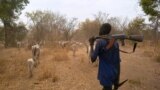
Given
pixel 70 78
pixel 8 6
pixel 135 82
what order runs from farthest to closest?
pixel 8 6
pixel 70 78
pixel 135 82

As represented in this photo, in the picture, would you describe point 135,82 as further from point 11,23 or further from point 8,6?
point 11,23

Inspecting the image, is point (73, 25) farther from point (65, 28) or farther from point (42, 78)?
point (42, 78)

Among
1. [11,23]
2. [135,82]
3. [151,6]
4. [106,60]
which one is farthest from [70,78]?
[11,23]

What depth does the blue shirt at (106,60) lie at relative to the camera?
21.0 ft

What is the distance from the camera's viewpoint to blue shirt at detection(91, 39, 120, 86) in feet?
21.0

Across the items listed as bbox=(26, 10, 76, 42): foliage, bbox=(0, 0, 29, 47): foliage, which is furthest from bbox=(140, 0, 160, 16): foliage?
bbox=(26, 10, 76, 42): foliage

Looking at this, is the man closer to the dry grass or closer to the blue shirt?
the blue shirt

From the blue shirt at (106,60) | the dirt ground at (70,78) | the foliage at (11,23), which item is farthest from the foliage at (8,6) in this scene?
the blue shirt at (106,60)

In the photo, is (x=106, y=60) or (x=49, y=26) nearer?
(x=106, y=60)

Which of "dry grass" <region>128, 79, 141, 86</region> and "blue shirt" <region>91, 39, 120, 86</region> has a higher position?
"blue shirt" <region>91, 39, 120, 86</region>

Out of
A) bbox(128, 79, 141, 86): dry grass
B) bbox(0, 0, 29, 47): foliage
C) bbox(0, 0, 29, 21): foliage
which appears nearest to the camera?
bbox(128, 79, 141, 86): dry grass

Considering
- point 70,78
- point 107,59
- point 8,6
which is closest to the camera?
point 107,59

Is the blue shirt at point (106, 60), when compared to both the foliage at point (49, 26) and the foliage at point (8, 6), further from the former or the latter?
the foliage at point (49, 26)

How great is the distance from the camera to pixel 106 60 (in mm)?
6449
